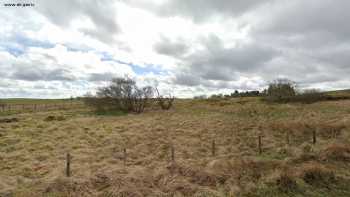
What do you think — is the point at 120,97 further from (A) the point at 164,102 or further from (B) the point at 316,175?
(B) the point at 316,175

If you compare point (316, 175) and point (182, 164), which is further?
point (182, 164)

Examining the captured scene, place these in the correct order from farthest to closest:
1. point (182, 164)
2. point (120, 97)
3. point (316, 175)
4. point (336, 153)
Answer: point (120, 97)
point (336, 153)
point (182, 164)
point (316, 175)

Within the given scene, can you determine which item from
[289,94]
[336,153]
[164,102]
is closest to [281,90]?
[289,94]

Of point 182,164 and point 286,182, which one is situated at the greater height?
point 182,164

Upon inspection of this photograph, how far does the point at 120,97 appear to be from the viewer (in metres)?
42.0

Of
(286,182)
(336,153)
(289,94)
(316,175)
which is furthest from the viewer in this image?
(289,94)

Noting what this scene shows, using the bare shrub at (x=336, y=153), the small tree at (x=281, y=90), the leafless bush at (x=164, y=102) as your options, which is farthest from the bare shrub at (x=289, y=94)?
the bare shrub at (x=336, y=153)

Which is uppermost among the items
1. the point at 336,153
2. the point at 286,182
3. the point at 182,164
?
the point at 336,153

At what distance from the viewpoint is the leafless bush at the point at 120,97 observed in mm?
41938

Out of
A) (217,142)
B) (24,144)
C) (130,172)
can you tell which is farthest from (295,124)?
(24,144)

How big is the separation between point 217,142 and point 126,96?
29.2m

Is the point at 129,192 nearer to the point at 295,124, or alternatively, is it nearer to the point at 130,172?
the point at 130,172

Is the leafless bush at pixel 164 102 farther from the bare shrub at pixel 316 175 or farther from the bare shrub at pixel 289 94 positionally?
the bare shrub at pixel 316 175

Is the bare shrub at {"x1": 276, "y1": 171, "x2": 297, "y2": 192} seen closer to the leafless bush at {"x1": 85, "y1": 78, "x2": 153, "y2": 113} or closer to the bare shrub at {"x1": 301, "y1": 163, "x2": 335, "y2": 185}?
the bare shrub at {"x1": 301, "y1": 163, "x2": 335, "y2": 185}
